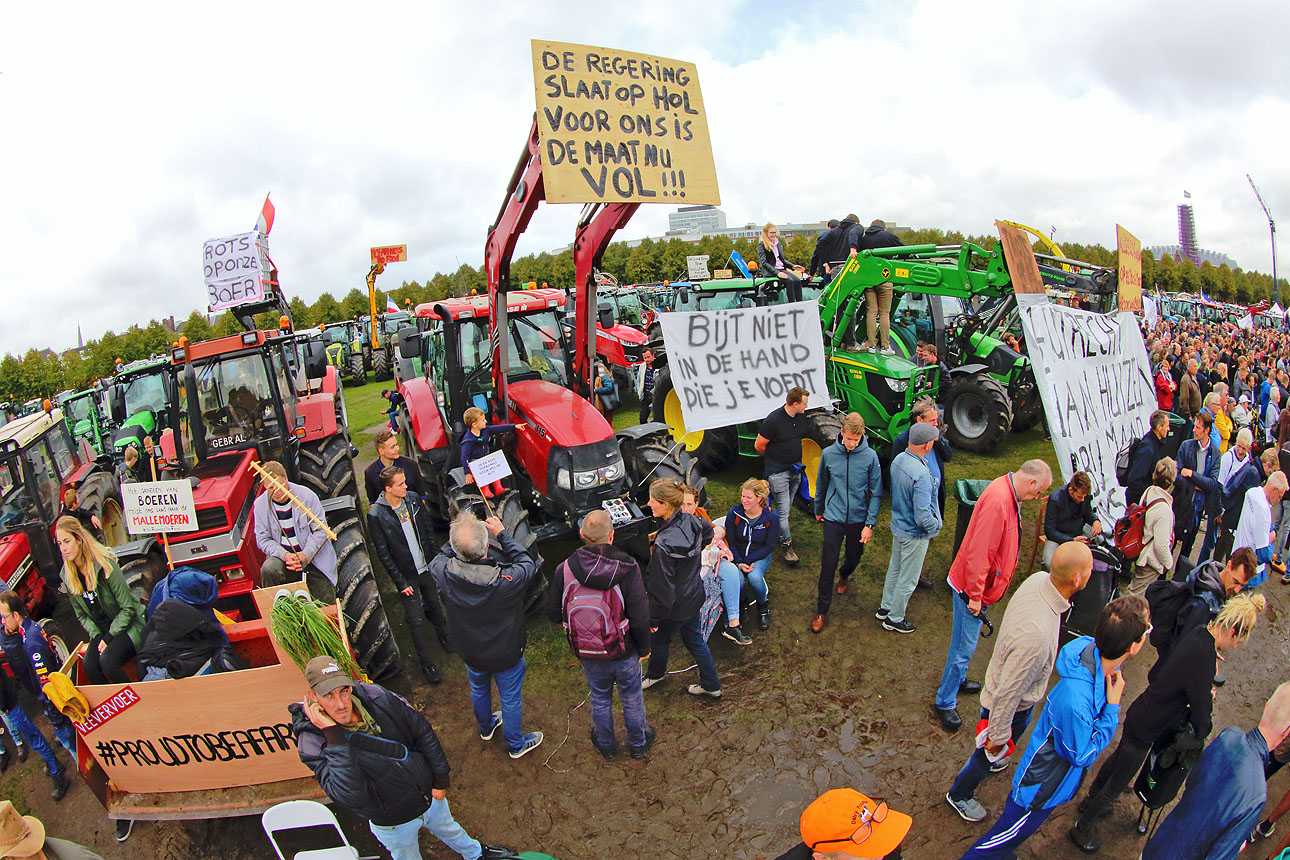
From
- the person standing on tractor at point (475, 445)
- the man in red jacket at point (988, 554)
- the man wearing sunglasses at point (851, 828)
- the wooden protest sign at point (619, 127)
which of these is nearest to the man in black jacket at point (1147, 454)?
the man in red jacket at point (988, 554)

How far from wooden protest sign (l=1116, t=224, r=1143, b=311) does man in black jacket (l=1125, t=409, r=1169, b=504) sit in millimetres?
2194

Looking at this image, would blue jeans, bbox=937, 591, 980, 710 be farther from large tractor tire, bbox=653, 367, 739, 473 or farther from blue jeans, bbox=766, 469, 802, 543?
large tractor tire, bbox=653, 367, 739, 473

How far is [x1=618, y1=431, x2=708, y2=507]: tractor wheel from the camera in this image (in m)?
5.93

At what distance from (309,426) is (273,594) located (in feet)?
12.7

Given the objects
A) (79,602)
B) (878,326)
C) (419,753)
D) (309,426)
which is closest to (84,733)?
(79,602)

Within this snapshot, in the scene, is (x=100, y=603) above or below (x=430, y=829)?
above

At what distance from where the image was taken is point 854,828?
6.10 feet

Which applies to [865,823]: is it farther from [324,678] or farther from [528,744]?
[528,744]

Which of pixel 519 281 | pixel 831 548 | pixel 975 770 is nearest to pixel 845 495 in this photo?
pixel 831 548

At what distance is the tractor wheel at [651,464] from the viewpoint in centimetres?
593

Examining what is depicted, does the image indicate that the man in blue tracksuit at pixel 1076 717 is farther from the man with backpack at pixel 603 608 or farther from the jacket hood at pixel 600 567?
the jacket hood at pixel 600 567

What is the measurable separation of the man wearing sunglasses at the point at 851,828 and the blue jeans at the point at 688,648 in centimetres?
215

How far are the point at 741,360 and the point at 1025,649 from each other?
13.2 ft

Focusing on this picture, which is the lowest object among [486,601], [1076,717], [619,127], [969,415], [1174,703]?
[1174,703]
